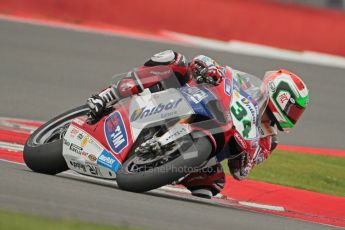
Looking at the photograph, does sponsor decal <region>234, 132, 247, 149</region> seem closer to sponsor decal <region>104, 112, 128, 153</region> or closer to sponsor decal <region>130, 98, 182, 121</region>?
sponsor decal <region>130, 98, 182, 121</region>

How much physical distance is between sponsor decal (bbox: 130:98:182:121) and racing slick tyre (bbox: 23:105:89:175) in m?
0.84

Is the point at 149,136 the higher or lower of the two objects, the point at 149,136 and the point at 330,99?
the higher

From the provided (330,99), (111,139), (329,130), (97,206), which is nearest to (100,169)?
(111,139)

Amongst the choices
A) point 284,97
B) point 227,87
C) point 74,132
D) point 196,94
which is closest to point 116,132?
point 74,132

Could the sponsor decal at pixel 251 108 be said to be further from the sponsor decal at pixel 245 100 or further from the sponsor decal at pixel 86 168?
the sponsor decal at pixel 86 168

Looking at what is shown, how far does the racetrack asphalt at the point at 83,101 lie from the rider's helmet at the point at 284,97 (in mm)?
926

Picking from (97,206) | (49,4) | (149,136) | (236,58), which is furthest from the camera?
(49,4)

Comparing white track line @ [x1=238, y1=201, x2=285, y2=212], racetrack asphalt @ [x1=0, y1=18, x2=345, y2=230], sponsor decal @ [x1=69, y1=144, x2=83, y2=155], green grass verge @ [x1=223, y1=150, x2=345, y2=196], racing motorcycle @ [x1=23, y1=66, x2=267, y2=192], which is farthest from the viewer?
green grass verge @ [x1=223, y1=150, x2=345, y2=196]

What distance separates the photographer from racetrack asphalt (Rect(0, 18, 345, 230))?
6.64 m

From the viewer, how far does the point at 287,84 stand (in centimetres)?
869

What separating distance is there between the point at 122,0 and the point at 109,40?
8.25 feet

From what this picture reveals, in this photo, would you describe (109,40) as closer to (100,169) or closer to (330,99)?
(330,99)

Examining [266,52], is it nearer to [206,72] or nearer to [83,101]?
[83,101]

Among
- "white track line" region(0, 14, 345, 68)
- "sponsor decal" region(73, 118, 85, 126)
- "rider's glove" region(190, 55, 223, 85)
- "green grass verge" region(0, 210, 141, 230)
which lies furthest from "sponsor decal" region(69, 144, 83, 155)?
"white track line" region(0, 14, 345, 68)
